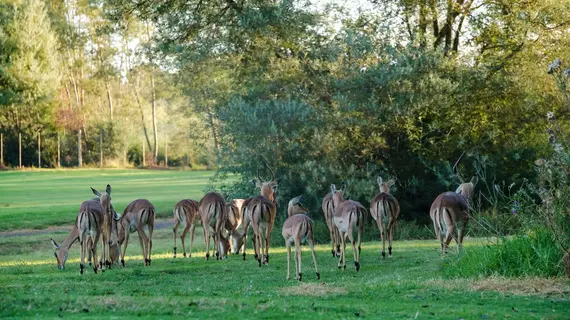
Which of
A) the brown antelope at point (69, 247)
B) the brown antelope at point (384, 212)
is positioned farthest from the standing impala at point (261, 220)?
the brown antelope at point (69, 247)

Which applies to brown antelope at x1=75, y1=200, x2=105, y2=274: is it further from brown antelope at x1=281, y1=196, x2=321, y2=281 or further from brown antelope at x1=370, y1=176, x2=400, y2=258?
brown antelope at x1=370, y1=176, x2=400, y2=258

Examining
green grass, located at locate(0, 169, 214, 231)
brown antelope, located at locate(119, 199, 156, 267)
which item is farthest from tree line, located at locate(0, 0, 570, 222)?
green grass, located at locate(0, 169, 214, 231)

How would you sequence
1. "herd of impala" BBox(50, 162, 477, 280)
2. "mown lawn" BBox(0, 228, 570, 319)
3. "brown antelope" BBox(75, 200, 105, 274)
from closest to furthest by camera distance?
"mown lawn" BBox(0, 228, 570, 319) → "brown antelope" BBox(75, 200, 105, 274) → "herd of impala" BBox(50, 162, 477, 280)

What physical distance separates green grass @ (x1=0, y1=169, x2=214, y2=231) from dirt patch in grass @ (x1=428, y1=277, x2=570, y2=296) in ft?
66.0

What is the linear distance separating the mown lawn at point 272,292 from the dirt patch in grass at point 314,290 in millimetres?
17

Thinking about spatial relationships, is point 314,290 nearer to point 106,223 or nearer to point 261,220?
point 261,220

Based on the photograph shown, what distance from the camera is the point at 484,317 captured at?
923cm

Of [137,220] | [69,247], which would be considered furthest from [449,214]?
[69,247]

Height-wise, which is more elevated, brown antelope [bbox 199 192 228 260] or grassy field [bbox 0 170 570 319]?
brown antelope [bbox 199 192 228 260]

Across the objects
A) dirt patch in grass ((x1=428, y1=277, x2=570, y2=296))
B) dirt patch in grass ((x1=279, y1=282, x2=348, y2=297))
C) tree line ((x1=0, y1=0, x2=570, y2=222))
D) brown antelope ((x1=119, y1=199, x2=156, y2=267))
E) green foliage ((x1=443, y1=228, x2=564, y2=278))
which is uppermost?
tree line ((x1=0, y1=0, x2=570, y2=222))

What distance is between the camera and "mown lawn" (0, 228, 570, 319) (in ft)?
31.4

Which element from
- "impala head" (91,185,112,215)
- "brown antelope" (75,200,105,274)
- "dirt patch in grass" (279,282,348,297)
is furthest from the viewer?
"impala head" (91,185,112,215)

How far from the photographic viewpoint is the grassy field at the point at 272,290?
9602mm

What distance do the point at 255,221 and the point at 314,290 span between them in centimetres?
481
